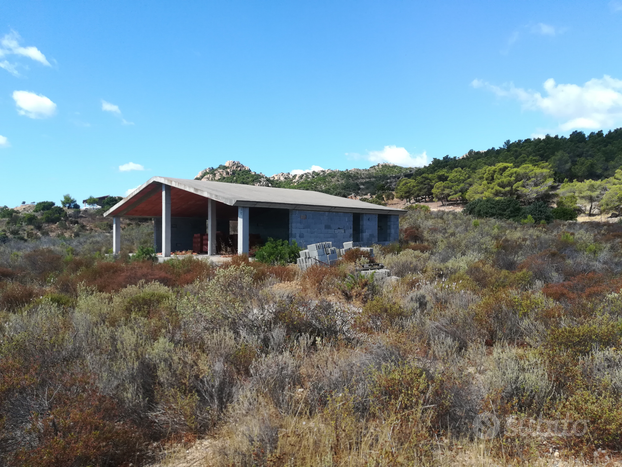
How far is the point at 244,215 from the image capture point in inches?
546

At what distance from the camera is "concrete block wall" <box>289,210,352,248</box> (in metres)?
16.0

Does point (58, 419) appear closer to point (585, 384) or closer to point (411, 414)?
point (411, 414)

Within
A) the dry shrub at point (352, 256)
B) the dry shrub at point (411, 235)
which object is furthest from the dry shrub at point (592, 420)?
the dry shrub at point (411, 235)

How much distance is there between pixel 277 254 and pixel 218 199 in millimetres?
3019

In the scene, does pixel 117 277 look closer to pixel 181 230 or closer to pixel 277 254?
pixel 277 254

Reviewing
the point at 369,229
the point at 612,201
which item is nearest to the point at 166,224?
the point at 369,229

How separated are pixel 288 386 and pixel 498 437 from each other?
1.95 meters

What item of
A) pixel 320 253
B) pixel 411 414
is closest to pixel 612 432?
pixel 411 414

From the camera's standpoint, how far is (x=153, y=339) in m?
4.90

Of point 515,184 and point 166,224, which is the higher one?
point 515,184

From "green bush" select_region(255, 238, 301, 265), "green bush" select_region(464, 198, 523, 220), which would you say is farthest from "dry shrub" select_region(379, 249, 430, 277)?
"green bush" select_region(464, 198, 523, 220)

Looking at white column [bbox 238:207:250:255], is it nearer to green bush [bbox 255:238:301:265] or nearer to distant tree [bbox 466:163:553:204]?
green bush [bbox 255:238:301:265]

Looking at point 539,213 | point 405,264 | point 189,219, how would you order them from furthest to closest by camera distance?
point 539,213, point 189,219, point 405,264

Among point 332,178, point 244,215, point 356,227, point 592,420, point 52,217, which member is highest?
point 332,178
